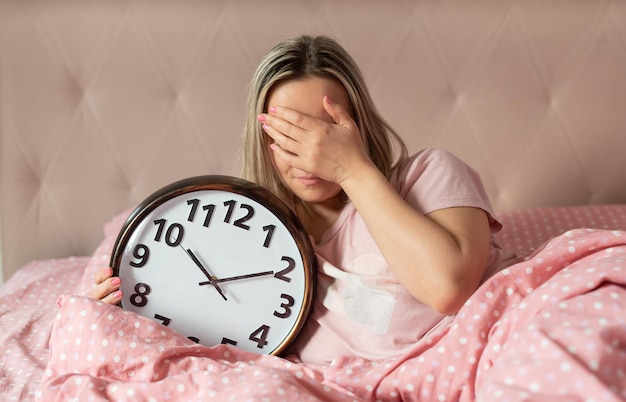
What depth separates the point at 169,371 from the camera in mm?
1048

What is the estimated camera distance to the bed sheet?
131 cm

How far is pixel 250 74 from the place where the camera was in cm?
193

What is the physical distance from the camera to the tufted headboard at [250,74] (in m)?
1.88

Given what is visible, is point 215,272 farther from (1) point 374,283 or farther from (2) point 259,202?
(1) point 374,283

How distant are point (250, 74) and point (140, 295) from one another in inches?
35.1

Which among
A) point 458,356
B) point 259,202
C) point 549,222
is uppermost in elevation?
point 259,202

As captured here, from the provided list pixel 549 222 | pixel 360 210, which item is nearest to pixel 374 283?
pixel 360 210

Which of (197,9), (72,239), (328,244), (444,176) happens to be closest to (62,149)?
(72,239)

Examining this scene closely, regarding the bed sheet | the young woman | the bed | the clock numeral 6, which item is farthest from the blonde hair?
the bed

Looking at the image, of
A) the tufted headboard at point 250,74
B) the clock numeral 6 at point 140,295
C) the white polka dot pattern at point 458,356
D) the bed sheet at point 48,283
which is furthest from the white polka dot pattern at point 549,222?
the clock numeral 6 at point 140,295

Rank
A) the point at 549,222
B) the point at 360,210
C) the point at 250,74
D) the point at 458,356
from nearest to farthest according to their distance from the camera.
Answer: the point at 458,356, the point at 360,210, the point at 549,222, the point at 250,74

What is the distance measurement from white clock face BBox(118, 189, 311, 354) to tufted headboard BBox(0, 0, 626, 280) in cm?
78

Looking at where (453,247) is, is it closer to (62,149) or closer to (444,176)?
(444,176)

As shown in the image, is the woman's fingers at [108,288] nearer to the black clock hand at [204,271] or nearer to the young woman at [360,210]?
the young woman at [360,210]
